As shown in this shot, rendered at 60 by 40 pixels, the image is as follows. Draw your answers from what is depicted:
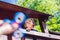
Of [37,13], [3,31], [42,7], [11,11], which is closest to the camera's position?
[3,31]

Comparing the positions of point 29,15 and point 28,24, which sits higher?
point 29,15

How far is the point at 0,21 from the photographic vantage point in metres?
5.63

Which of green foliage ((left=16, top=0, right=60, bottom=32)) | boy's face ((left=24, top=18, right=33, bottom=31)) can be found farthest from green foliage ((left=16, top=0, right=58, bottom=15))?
boy's face ((left=24, top=18, right=33, bottom=31))

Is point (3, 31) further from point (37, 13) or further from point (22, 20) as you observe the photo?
point (37, 13)

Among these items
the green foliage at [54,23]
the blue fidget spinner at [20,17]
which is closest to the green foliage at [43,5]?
the green foliage at [54,23]

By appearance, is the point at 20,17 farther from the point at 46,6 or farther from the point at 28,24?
the point at 46,6

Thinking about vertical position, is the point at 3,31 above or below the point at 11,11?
below

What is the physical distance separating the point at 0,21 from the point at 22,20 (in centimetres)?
80

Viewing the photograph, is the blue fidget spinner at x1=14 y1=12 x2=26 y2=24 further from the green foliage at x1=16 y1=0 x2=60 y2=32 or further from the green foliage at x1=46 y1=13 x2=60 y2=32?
the green foliage at x1=16 y1=0 x2=60 y2=32

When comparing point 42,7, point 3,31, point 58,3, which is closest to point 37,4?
point 42,7

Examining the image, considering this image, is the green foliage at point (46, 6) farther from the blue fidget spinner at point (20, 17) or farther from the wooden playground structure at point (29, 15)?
the blue fidget spinner at point (20, 17)

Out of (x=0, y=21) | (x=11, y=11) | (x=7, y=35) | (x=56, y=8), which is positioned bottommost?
(x=7, y=35)

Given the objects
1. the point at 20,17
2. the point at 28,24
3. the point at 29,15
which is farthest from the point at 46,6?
the point at 20,17

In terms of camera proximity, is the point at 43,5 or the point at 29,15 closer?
the point at 29,15
